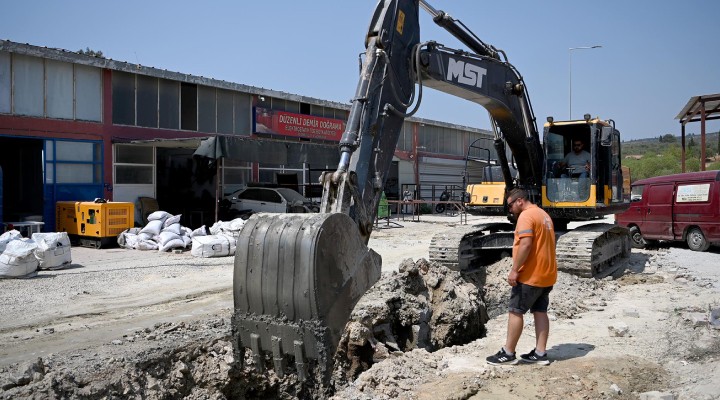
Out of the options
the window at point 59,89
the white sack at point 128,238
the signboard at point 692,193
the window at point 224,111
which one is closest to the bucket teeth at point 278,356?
the white sack at point 128,238

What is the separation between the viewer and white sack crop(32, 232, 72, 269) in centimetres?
1075

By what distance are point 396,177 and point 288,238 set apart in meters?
27.8

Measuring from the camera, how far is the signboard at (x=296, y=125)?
75.3 feet

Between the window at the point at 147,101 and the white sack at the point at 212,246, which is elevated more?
the window at the point at 147,101

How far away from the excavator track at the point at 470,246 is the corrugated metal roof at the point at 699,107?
14162mm

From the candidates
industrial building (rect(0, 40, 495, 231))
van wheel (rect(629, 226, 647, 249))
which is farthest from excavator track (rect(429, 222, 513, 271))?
van wheel (rect(629, 226, 647, 249))

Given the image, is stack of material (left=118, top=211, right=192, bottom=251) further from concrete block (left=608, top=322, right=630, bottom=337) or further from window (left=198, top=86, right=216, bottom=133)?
concrete block (left=608, top=322, right=630, bottom=337)

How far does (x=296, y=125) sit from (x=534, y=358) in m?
20.0

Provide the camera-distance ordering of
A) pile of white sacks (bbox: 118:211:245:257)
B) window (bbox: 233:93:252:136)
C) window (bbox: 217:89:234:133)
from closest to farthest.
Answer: pile of white sacks (bbox: 118:211:245:257) → window (bbox: 217:89:234:133) → window (bbox: 233:93:252:136)

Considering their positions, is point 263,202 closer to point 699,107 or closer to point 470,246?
point 470,246

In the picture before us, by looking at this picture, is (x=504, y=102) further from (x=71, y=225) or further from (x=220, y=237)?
(x=71, y=225)

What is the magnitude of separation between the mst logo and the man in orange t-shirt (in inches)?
89.2

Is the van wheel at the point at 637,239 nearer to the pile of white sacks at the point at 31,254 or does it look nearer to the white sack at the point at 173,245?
the white sack at the point at 173,245

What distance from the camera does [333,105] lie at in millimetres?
26344
